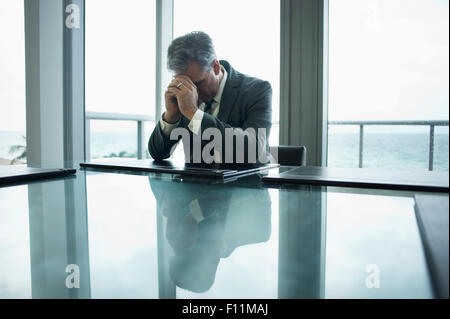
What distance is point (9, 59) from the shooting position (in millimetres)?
1937

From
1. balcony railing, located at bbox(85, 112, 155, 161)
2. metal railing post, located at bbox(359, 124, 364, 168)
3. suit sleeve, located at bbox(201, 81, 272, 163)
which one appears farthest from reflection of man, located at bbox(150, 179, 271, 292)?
metal railing post, located at bbox(359, 124, 364, 168)

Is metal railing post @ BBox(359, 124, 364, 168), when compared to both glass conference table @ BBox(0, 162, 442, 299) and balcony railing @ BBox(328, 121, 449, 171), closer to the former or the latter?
balcony railing @ BBox(328, 121, 449, 171)

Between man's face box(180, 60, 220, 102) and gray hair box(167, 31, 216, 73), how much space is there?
0.02m

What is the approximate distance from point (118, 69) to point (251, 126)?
2.01m

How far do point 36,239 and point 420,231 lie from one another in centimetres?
36

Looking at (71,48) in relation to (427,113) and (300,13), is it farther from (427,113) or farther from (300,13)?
(427,113)

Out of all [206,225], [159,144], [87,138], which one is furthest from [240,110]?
[87,138]

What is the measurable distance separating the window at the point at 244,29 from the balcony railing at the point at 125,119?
0.94 m

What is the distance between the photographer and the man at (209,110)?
3.72 ft

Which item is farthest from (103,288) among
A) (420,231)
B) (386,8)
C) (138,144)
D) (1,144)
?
(138,144)

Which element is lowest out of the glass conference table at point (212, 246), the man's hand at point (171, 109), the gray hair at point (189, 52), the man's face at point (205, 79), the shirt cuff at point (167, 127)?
the glass conference table at point (212, 246)

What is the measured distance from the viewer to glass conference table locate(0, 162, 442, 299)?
19 centimetres

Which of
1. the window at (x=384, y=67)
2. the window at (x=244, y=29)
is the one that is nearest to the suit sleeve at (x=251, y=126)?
the window at (x=244, y=29)

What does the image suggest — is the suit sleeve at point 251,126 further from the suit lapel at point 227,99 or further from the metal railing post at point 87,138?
the metal railing post at point 87,138
